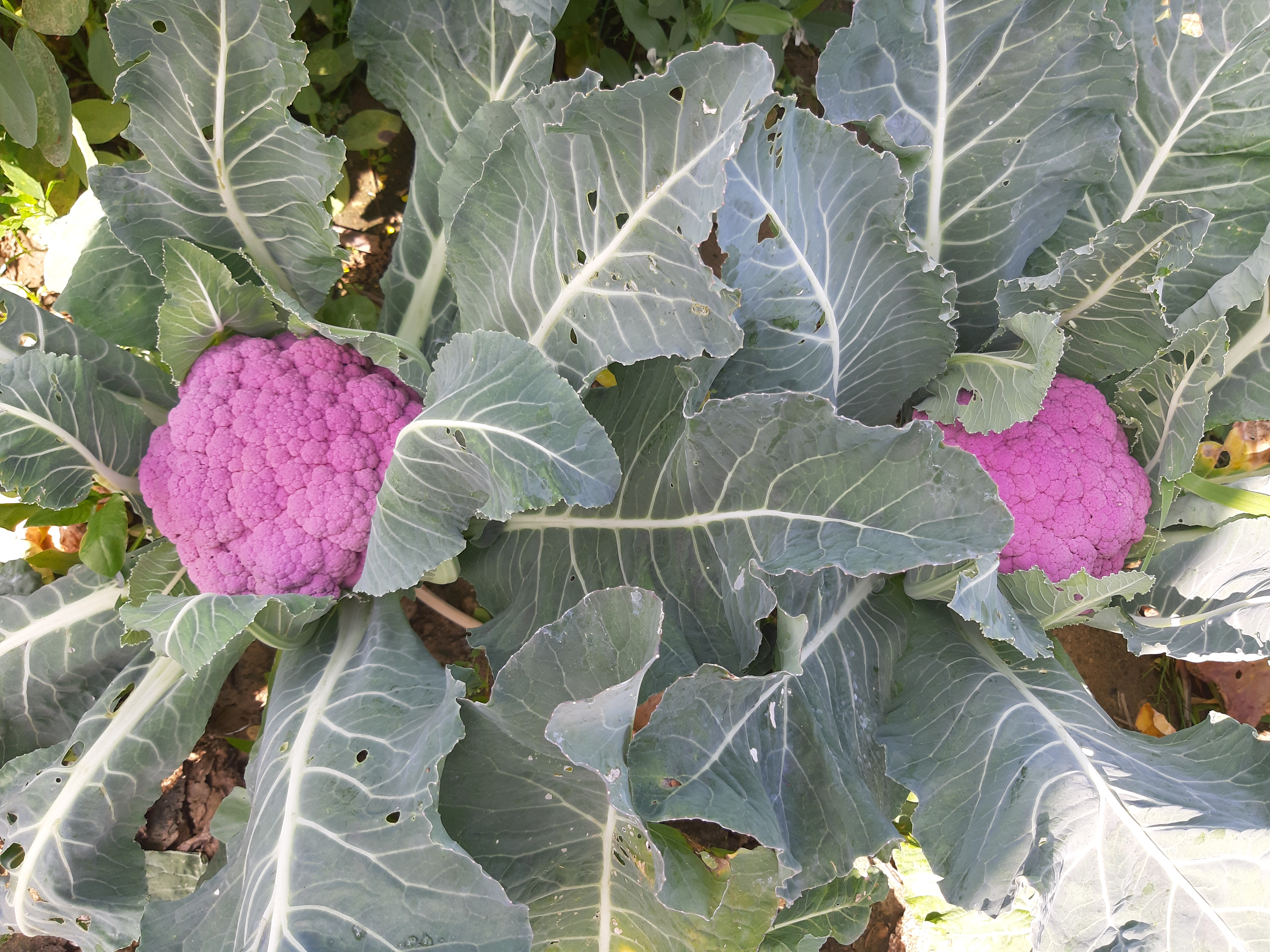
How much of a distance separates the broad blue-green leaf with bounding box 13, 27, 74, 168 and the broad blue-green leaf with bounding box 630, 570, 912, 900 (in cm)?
165

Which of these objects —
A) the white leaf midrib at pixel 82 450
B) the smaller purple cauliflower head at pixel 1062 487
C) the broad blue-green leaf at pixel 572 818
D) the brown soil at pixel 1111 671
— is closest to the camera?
the broad blue-green leaf at pixel 572 818

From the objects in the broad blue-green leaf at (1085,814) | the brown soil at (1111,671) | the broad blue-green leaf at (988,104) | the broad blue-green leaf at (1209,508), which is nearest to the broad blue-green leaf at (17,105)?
the broad blue-green leaf at (988,104)

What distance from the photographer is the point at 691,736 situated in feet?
4.10

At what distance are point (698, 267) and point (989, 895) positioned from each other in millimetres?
1098

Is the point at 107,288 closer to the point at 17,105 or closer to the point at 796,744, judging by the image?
the point at 17,105

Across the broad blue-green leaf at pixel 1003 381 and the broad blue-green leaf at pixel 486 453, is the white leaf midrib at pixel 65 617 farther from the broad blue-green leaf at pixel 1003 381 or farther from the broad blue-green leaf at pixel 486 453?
the broad blue-green leaf at pixel 1003 381

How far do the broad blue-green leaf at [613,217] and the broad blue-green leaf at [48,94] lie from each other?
2.89ft

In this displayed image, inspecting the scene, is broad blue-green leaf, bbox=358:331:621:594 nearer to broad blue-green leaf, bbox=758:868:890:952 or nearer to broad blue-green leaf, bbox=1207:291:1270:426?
broad blue-green leaf, bbox=758:868:890:952

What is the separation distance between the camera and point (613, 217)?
132cm

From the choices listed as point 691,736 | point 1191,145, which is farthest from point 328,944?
point 1191,145

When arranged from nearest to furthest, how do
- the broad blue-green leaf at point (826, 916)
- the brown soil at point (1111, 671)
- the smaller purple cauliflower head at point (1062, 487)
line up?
the smaller purple cauliflower head at point (1062, 487) → the broad blue-green leaf at point (826, 916) → the brown soil at point (1111, 671)

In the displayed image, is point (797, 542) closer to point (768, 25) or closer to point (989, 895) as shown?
point (989, 895)

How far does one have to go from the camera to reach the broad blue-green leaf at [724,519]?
118 cm

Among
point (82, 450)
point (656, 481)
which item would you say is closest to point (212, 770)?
point (82, 450)
